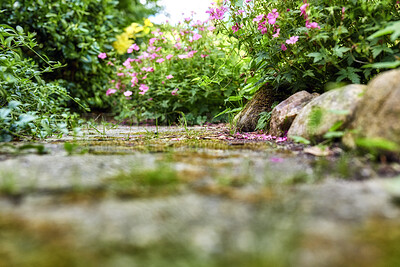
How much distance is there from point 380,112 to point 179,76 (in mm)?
3643

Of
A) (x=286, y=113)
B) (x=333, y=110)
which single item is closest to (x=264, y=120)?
(x=286, y=113)

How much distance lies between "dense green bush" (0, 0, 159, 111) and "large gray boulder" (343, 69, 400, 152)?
150 inches

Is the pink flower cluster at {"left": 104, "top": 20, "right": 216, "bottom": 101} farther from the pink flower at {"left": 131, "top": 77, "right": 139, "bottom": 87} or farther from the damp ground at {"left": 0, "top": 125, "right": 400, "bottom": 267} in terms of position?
the damp ground at {"left": 0, "top": 125, "right": 400, "bottom": 267}

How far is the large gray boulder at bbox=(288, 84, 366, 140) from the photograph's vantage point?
4.48 ft

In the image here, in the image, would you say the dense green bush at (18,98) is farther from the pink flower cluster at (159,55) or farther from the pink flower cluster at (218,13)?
the pink flower cluster at (159,55)

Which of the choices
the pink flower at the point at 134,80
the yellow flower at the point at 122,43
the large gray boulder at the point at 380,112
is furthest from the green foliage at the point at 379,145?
the yellow flower at the point at 122,43

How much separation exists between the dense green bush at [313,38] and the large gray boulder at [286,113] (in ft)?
0.51

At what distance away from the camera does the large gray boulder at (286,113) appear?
6.63 ft

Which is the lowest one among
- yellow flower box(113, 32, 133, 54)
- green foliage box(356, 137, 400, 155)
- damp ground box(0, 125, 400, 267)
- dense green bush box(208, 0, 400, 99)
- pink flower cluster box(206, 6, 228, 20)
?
damp ground box(0, 125, 400, 267)

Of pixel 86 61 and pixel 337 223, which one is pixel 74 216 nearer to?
pixel 337 223

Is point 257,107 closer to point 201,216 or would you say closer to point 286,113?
point 286,113

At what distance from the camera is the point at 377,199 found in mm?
699

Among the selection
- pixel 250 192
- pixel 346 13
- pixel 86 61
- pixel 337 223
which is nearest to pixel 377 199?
pixel 337 223

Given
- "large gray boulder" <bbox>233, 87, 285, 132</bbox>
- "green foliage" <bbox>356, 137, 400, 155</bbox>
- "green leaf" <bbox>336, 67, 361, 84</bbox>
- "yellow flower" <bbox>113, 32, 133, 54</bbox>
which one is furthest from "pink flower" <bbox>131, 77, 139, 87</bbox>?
"green foliage" <bbox>356, 137, 400, 155</bbox>
